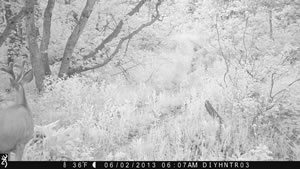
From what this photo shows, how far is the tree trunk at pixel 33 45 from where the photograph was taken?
25.2 feet

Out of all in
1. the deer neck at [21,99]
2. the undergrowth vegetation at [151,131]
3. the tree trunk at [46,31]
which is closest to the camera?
the deer neck at [21,99]

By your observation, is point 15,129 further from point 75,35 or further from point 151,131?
point 75,35

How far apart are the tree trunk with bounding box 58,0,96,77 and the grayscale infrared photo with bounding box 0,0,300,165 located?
3 centimetres

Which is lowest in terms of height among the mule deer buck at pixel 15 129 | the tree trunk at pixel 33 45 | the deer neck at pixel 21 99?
the mule deer buck at pixel 15 129

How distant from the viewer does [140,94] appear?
9289 millimetres

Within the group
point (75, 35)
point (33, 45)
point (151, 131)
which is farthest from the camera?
point (75, 35)

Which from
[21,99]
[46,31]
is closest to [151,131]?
[21,99]

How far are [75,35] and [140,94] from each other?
2.60 metres

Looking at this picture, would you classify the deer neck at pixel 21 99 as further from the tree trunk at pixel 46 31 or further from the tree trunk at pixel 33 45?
the tree trunk at pixel 46 31

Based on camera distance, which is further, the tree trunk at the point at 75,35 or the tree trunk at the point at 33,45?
the tree trunk at the point at 75,35

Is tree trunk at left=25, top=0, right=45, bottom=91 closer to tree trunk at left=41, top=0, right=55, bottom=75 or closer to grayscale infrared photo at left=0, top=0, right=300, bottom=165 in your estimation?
grayscale infrared photo at left=0, top=0, right=300, bottom=165

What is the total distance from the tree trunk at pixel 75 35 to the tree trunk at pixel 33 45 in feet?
2.05

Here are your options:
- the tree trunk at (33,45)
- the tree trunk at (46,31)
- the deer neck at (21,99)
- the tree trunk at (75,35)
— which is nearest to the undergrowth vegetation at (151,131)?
the tree trunk at (33,45)

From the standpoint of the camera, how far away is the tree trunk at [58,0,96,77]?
8.17m
